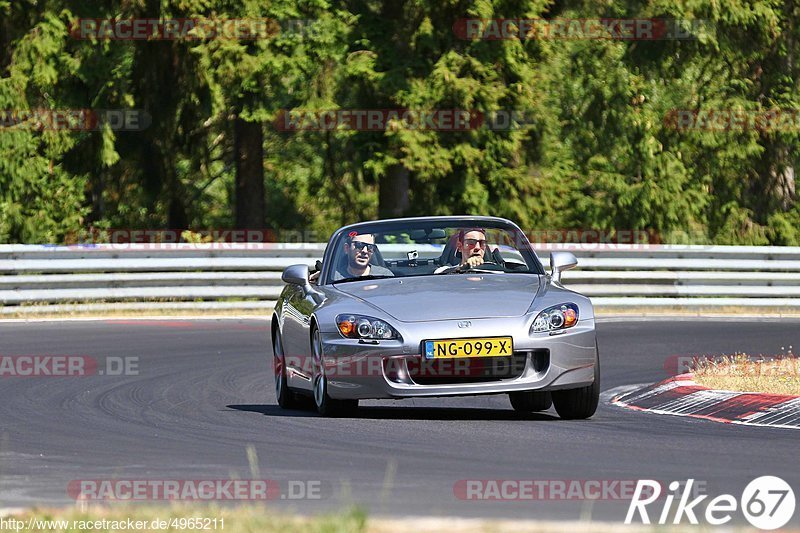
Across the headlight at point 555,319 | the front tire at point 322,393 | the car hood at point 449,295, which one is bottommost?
the front tire at point 322,393

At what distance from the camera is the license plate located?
10.2 metres

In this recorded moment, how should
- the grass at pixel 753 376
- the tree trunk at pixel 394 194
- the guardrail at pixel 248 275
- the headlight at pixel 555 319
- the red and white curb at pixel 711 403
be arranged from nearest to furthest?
the headlight at pixel 555 319 → the red and white curb at pixel 711 403 → the grass at pixel 753 376 → the guardrail at pixel 248 275 → the tree trunk at pixel 394 194

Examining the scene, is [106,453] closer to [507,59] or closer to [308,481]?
[308,481]

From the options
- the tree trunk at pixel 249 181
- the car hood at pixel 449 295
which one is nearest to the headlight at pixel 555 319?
the car hood at pixel 449 295

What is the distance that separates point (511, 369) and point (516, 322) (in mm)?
294

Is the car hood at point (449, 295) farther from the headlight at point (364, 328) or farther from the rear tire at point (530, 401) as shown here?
the rear tire at point (530, 401)

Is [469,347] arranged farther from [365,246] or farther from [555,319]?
[365,246]

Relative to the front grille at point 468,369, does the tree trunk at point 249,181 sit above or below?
below

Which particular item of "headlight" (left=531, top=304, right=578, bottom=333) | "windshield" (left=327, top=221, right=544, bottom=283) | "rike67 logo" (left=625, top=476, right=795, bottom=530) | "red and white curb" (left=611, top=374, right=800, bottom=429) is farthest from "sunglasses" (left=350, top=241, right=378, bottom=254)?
"rike67 logo" (left=625, top=476, right=795, bottom=530)

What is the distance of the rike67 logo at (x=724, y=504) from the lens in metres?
6.41

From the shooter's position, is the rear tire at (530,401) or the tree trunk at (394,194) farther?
the tree trunk at (394,194)

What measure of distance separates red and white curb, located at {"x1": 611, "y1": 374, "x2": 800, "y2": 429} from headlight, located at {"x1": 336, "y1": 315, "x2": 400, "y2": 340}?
2218 millimetres

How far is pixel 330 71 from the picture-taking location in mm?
30797

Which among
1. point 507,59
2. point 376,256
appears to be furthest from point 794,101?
point 376,256
